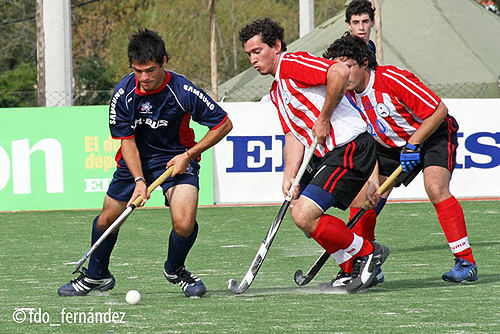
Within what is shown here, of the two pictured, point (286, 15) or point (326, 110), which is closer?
point (326, 110)

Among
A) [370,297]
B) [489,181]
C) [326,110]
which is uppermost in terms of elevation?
[326,110]

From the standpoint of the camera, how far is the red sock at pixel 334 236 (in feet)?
17.8

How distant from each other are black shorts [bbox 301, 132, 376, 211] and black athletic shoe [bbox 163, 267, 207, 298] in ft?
2.68

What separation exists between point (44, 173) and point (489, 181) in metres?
5.86

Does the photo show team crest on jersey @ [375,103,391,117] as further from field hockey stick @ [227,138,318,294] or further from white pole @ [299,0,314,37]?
white pole @ [299,0,314,37]

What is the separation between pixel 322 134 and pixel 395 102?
34.5 inches

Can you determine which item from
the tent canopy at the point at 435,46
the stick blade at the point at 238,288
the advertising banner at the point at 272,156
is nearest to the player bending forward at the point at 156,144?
the stick blade at the point at 238,288

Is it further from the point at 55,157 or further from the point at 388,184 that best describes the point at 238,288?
the point at 55,157

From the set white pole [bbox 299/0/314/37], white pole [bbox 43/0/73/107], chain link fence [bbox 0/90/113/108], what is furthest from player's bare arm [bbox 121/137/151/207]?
white pole [bbox 299/0/314/37]

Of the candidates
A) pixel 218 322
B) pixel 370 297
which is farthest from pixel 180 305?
pixel 370 297

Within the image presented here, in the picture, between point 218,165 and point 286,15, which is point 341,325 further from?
point 286,15

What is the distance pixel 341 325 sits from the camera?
172 inches

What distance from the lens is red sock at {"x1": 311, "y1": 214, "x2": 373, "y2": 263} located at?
5426mm

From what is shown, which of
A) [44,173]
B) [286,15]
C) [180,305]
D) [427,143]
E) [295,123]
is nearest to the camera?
[180,305]
